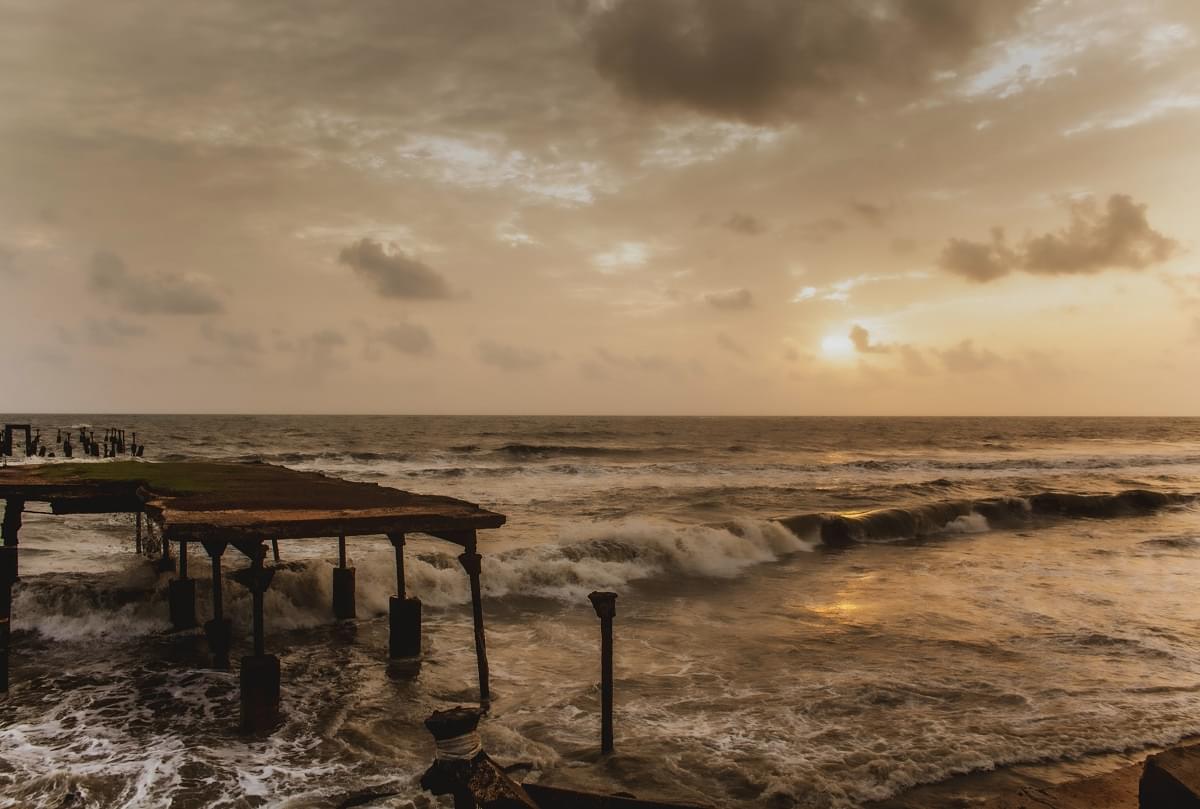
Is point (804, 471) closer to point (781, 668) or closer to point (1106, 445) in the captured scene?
point (781, 668)

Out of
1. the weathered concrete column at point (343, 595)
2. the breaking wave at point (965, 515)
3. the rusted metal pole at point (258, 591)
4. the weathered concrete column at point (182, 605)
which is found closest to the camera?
the rusted metal pole at point (258, 591)

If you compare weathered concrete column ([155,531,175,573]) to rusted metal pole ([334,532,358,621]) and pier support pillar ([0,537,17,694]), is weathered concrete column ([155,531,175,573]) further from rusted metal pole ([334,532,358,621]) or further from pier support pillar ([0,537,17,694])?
pier support pillar ([0,537,17,694])

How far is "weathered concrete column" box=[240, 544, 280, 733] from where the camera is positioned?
8.91m

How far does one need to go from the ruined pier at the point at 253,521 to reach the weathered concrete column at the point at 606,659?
223 cm

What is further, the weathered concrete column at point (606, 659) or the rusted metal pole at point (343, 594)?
the rusted metal pole at point (343, 594)

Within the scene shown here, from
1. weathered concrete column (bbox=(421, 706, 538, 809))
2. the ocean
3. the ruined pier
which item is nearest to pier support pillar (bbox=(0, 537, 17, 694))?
the ruined pier

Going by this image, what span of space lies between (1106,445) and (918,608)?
86515 millimetres

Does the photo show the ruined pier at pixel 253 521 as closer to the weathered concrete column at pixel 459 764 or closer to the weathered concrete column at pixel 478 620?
the weathered concrete column at pixel 478 620

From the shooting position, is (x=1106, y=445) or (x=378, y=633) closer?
(x=378, y=633)

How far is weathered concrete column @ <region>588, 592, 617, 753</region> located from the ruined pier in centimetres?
223

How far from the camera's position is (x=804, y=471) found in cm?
5156

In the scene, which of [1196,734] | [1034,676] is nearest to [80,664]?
[1034,676]

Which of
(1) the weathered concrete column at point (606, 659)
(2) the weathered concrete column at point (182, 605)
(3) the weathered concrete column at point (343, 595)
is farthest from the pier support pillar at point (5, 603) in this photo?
(1) the weathered concrete column at point (606, 659)

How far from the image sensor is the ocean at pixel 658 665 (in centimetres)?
811
